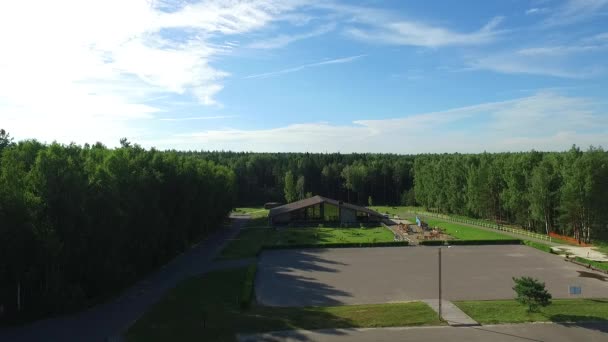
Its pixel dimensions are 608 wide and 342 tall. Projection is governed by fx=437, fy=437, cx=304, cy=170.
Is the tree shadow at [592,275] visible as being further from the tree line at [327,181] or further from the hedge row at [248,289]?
the tree line at [327,181]

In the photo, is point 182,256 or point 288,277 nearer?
point 288,277

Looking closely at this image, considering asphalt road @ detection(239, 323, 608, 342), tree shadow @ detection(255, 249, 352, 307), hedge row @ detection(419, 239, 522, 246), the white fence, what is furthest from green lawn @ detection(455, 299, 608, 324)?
the white fence

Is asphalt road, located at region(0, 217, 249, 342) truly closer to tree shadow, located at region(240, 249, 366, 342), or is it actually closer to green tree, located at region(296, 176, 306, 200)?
tree shadow, located at region(240, 249, 366, 342)

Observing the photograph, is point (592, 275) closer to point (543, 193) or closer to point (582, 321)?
point (582, 321)

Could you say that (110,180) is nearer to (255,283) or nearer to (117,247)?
(117,247)

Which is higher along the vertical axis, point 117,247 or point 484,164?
point 484,164

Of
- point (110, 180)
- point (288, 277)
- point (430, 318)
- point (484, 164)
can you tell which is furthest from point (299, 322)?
point (484, 164)

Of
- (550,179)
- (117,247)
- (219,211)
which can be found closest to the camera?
(117,247)

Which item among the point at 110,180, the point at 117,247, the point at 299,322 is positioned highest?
the point at 110,180
